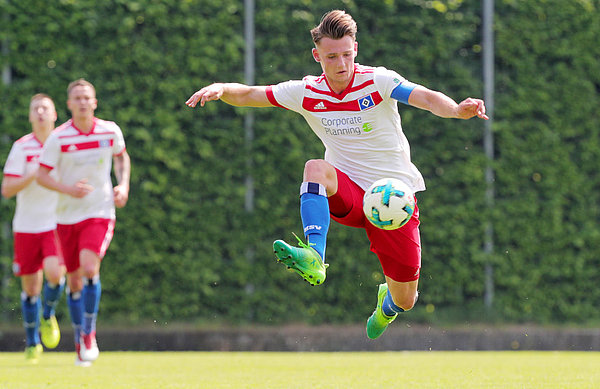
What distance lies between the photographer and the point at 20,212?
934cm

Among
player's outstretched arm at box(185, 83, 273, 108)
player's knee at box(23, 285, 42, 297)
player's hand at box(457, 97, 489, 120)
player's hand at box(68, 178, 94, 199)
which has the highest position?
player's outstretched arm at box(185, 83, 273, 108)

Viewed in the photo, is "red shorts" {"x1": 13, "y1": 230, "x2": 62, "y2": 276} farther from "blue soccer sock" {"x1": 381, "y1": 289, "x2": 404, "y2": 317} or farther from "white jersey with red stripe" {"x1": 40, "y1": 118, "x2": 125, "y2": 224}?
"blue soccer sock" {"x1": 381, "y1": 289, "x2": 404, "y2": 317}

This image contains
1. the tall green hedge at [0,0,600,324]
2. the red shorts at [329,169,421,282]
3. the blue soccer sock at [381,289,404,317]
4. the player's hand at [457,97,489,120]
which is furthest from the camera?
the tall green hedge at [0,0,600,324]

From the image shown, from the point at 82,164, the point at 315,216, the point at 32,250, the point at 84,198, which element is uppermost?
the point at 82,164

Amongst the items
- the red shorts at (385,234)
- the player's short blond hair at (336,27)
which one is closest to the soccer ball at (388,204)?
the red shorts at (385,234)

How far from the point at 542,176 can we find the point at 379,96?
580 centimetres

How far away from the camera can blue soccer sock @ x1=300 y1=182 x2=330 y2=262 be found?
574 cm

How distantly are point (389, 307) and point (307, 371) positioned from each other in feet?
3.58

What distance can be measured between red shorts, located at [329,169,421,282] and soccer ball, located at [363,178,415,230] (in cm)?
24

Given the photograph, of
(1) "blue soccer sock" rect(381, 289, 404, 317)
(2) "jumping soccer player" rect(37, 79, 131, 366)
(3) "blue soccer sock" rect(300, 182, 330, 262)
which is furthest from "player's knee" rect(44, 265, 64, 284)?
(3) "blue soccer sock" rect(300, 182, 330, 262)

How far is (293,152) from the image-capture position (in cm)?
1106

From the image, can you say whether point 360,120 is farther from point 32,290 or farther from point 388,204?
point 32,290

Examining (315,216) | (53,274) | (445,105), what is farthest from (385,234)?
(53,274)

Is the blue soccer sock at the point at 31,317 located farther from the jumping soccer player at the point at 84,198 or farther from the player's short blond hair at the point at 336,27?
the player's short blond hair at the point at 336,27
